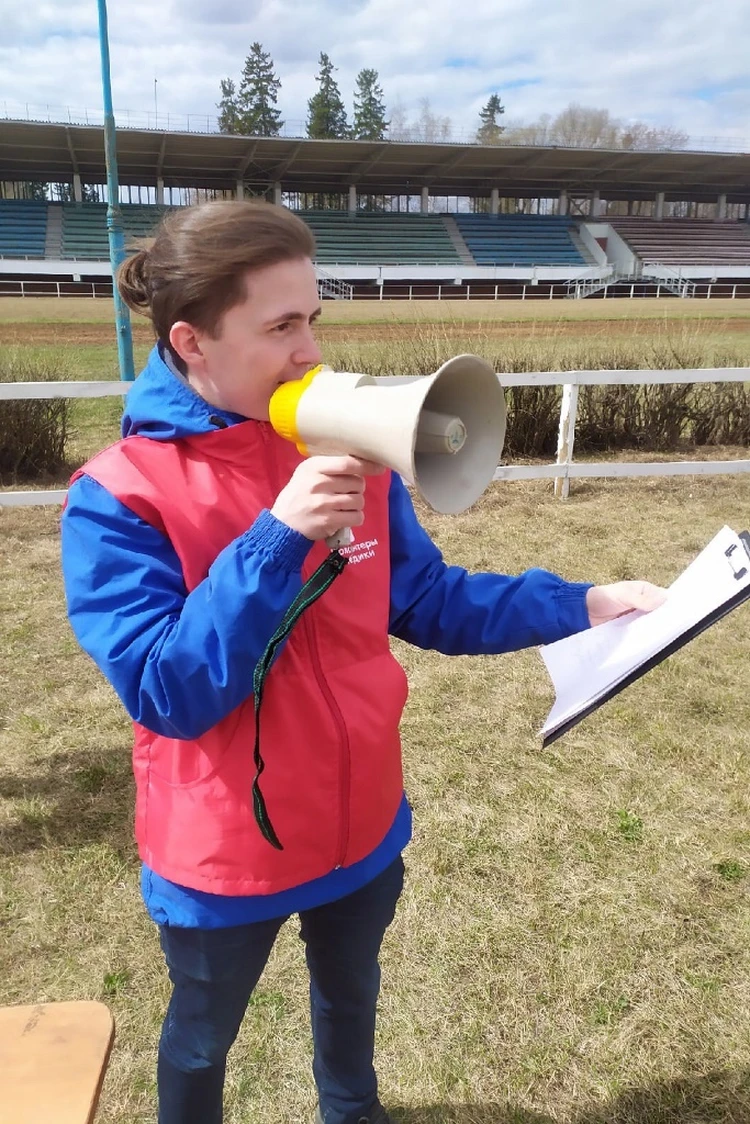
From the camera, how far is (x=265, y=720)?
1229 mm

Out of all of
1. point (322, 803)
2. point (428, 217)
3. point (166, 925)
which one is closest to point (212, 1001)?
point (166, 925)

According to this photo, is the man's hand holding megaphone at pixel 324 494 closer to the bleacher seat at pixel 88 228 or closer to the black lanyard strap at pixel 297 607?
the black lanyard strap at pixel 297 607

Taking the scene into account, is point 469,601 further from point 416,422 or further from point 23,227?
point 23,227

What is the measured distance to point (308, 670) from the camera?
125cm

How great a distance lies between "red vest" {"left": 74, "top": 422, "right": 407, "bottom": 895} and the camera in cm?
116

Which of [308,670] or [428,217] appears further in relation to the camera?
[428,217]

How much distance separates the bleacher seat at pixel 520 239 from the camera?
131 feet

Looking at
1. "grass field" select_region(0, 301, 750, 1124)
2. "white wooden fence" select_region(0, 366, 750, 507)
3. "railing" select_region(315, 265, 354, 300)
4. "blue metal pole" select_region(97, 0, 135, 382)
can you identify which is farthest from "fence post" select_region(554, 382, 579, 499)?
"railing" select_region(315, 265, 354, 300)

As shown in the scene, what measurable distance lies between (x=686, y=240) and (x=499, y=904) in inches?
1827

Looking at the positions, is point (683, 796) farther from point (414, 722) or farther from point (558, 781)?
point (414, 722)

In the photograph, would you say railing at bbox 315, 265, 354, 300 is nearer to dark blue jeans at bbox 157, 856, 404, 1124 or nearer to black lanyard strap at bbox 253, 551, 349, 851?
dark blue jeans at bbox 157, 856, 404, 1124

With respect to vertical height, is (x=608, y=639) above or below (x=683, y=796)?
above

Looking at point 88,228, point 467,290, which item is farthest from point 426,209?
point 88,228

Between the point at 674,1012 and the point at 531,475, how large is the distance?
16.9 ft
